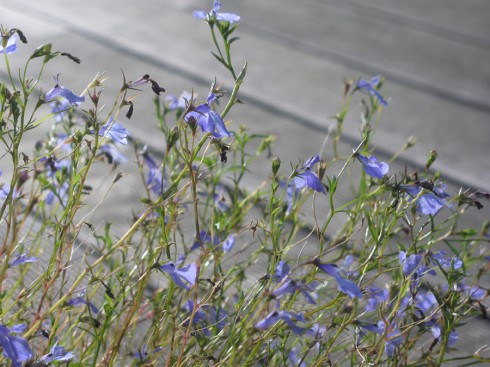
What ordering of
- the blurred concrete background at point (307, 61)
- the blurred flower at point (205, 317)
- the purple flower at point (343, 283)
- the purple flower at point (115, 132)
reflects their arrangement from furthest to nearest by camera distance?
the blurred concrete background at point (307, 61) < the blurred flower at point (205, 317) < the purple flower at point (115, 132) < the purple flower at point (343, 283)

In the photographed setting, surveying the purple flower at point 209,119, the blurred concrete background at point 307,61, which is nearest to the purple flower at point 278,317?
the purple flower at point 209,119

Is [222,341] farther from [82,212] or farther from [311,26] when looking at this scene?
[311,26]

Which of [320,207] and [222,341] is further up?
[222,341]

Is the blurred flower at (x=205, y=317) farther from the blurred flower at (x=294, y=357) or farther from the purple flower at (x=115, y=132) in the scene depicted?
the purple flower at (x=115, y=132)

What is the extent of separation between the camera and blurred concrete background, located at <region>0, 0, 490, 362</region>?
218 centimetres

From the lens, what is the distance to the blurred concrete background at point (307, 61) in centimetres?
218

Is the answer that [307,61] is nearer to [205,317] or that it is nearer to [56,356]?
[205,317]

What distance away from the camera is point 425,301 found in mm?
1111

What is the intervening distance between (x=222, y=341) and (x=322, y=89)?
1656 millimetres

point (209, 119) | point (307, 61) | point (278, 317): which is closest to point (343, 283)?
point (278, 317)

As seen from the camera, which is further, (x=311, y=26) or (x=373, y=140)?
(x=311, y=26)

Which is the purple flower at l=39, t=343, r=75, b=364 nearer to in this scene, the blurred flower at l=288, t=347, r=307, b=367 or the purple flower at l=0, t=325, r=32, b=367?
the purple flower at l=0, t=325, r=32, b=367

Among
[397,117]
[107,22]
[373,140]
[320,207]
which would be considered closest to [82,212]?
[320,207]

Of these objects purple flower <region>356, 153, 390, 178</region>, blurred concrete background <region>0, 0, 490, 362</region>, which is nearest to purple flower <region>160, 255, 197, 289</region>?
purple flower <region>356, 153, 390, 178</region>
